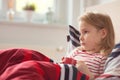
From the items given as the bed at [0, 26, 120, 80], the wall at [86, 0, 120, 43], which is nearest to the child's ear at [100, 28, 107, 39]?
the wall at [86, 0, 120, 43]

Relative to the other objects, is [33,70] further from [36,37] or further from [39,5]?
[39,5]

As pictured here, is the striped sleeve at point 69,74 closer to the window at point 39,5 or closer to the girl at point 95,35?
the girl at point 95,35

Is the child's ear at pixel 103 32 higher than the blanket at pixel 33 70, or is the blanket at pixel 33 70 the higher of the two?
the child's ear at pixel 103 32

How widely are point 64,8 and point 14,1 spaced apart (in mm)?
561

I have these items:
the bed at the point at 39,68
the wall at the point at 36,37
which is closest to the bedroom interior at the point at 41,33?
the wall at the point at 36,37

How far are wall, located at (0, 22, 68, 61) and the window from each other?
31 cm

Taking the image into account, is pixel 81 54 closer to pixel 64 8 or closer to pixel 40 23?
pixel 40 23

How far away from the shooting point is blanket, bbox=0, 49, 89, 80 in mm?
905

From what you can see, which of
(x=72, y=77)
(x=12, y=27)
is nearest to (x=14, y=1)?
(x=12, y=27)

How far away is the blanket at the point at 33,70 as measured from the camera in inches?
35.6

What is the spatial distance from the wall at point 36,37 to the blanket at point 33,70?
1559 mm

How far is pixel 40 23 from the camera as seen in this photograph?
282cm

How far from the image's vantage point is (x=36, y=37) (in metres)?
2.82

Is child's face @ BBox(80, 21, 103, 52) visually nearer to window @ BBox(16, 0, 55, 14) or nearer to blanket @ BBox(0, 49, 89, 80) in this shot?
blanket @ BBox(0, 49, 89, 80)
